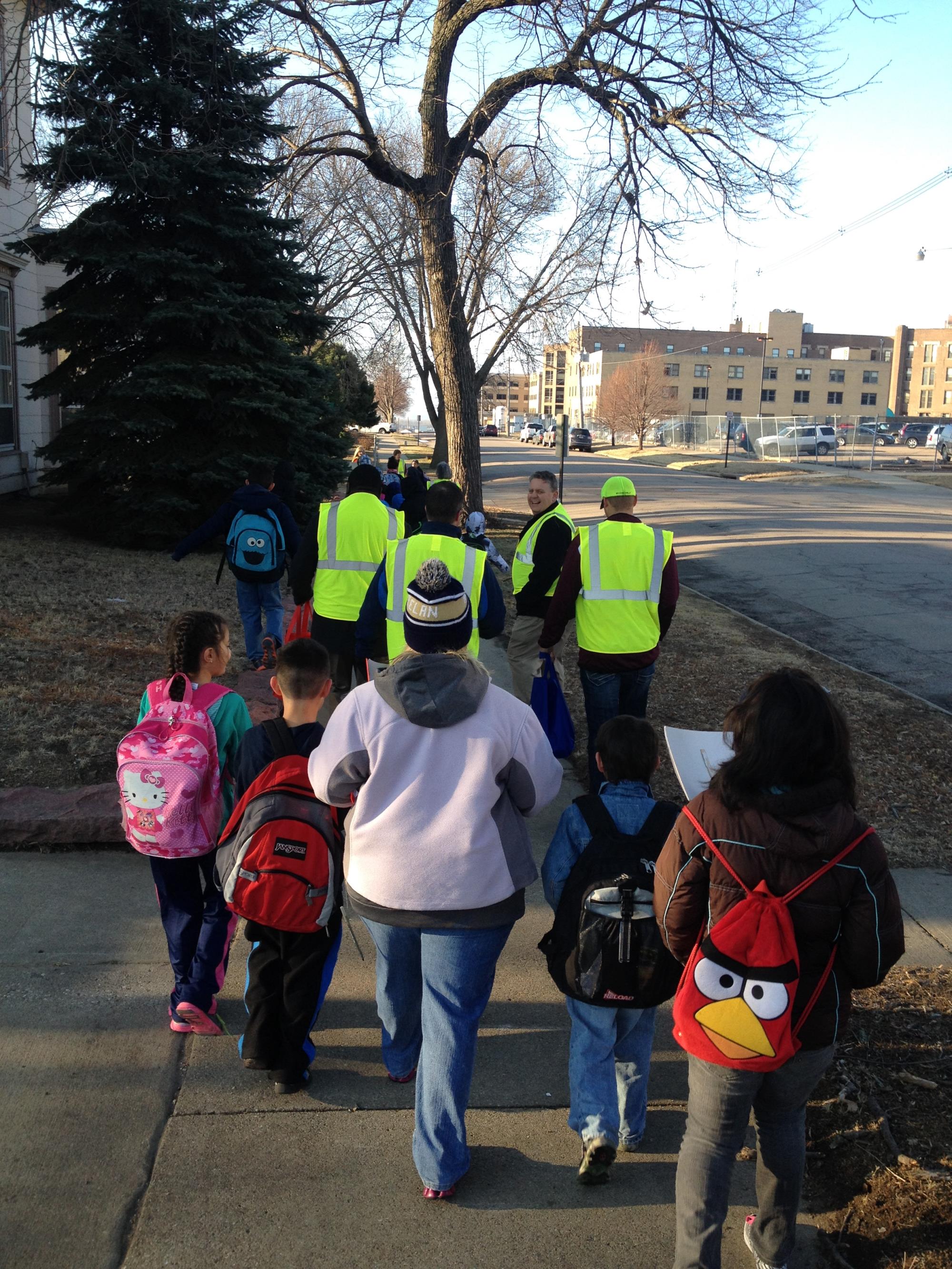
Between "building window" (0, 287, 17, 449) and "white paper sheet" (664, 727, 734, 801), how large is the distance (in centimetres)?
1624

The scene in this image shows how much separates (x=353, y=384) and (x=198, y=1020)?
1457 inches

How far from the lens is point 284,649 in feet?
11.3

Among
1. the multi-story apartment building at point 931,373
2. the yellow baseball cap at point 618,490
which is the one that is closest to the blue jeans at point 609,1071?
the yellow baseball cap at point 618,490

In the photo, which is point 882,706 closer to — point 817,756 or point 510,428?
point 817,756

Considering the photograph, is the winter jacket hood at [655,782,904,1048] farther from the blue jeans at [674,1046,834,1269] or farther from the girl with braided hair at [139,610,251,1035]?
the girl with braided hair at [139,610,251,1035]

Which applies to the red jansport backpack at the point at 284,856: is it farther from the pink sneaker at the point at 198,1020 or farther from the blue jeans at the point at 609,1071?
the blue jeans at the point at 609,1071

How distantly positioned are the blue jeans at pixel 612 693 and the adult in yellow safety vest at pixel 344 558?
55.9 inches

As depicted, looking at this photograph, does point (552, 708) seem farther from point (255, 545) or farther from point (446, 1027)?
point (255, 545)

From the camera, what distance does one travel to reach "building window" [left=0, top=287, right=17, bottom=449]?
17188 millimetres

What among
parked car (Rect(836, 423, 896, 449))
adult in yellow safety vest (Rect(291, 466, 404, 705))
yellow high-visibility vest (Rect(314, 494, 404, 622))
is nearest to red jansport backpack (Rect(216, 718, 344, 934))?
adult in yellow safety vest (Rect(291, 466, 404, 705))

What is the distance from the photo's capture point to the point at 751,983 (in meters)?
2.39

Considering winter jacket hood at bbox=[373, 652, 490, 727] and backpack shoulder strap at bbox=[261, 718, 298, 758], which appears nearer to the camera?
winter jacket hood at bbox=[373, 652, 490, 727]

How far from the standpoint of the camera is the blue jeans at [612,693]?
18.2 feet

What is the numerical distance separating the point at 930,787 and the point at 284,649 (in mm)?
4806
